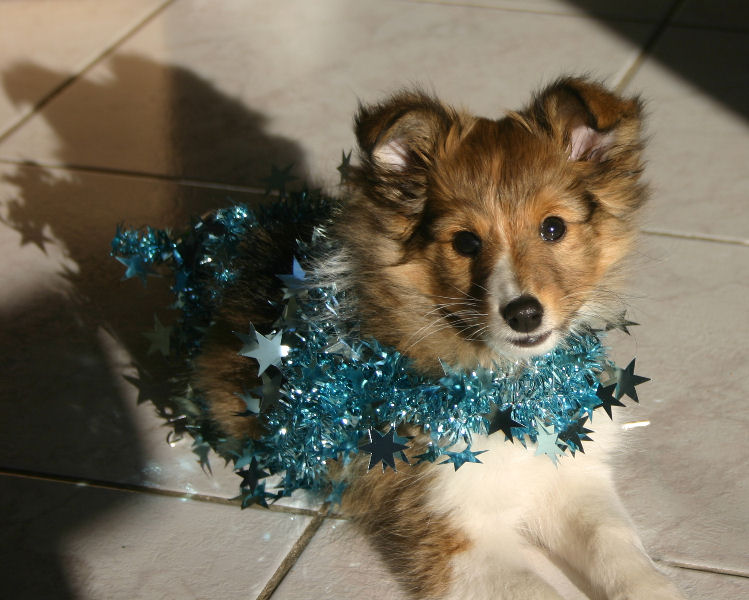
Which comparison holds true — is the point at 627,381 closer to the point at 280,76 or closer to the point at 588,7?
the point at 280,76

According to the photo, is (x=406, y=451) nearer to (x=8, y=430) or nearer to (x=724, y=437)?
(x=724, y=437)

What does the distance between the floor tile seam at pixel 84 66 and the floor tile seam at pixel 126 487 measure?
2812 mm

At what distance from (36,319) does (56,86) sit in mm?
2469

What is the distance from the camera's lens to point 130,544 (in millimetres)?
3113

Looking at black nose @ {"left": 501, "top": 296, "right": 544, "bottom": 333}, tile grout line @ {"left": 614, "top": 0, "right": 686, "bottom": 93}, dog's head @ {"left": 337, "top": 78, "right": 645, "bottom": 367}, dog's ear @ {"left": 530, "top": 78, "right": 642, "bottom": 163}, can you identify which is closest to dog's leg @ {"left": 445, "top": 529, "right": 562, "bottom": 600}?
dog's head @ {"left": 337, "top": 78, "right": 645, "bottom": 367}

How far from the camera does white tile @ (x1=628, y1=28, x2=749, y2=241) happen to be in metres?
4.76

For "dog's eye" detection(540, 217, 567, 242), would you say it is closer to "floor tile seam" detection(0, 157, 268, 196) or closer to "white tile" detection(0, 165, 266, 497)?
"white tile" detection(0, 165, 266, 497)

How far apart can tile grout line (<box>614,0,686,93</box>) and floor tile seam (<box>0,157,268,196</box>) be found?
222 centimetres

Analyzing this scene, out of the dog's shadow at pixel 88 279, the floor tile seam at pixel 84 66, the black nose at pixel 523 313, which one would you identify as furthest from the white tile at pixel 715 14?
the black nose at pixel 523 313

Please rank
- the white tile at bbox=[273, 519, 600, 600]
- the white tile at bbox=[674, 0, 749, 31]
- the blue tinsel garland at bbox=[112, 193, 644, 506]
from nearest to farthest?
the blue tinsel garland at bbox=[112, 193, 644, 506], the white tile at bbox=[273, 519, 600, 600], the white tile at bbox=[674, 0, 749, 31]

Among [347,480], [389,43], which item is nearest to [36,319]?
[347,480]

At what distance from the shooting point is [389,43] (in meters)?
6.57

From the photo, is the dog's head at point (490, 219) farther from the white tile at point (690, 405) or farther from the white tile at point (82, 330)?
the white tile at point (82, 330)

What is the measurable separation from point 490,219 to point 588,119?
0.38 m
